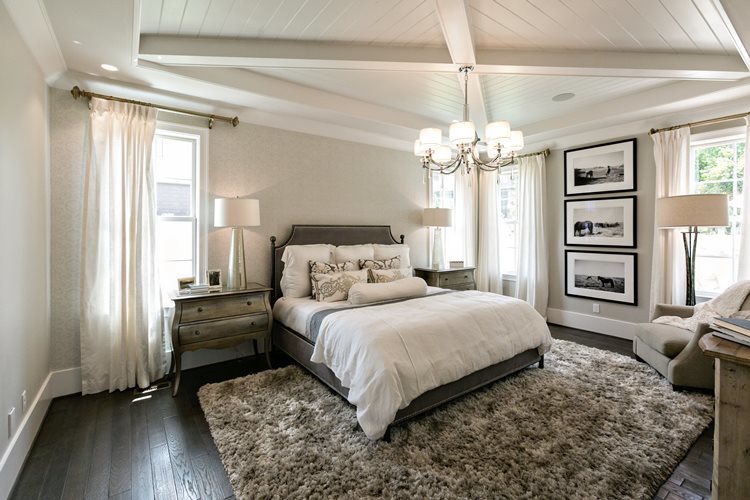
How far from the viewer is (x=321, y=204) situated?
4.18 meters

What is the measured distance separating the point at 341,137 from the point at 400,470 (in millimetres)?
3604

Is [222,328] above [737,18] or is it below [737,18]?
below

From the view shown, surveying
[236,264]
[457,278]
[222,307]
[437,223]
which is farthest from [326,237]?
[457,278]

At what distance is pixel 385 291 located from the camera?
10.3 feet

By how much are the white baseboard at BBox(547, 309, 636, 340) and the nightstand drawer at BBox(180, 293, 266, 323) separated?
3999mm

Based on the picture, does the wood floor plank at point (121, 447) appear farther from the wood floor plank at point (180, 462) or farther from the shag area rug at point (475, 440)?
the shag area rug at point (475, 440)

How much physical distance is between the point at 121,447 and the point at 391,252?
3.03 meters

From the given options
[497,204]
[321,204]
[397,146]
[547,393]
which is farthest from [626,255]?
[321,204]

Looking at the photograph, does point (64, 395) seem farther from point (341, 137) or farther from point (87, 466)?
point (341, 137)

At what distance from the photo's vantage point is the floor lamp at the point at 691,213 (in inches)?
117

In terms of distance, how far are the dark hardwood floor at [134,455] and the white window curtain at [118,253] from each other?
25 cm

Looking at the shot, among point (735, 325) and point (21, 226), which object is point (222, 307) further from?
point (735, 325)

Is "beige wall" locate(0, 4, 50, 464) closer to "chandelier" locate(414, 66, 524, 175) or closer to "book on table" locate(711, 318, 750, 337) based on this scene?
"chandelier" locate(414, 66, 524, 175)

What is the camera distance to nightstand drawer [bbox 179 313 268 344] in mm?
2807
